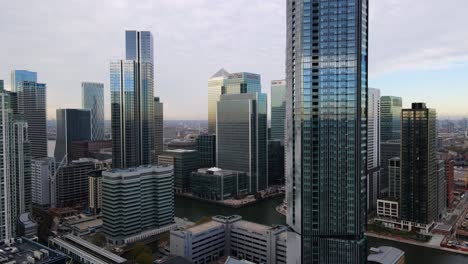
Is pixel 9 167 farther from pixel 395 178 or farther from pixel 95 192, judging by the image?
pixel 395 178

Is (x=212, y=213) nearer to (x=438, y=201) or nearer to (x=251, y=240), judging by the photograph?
(x=251, y=240)

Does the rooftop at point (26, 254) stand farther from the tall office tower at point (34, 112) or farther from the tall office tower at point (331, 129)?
the tall office tower at point (34, 112)

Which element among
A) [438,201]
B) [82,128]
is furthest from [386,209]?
[82,128]

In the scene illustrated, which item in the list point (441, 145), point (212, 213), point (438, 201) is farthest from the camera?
point (441, 145)

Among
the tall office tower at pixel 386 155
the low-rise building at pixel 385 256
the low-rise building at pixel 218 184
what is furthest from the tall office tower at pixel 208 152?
the low-rise building at pixel 385 256

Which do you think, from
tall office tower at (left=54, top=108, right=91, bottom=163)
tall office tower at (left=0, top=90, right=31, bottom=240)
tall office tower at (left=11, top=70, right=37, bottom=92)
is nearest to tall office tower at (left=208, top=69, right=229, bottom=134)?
tall office tower at (left=54, top=108, right=91, bottom=163)

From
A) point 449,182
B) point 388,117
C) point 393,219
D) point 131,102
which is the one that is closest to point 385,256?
point 393,219
